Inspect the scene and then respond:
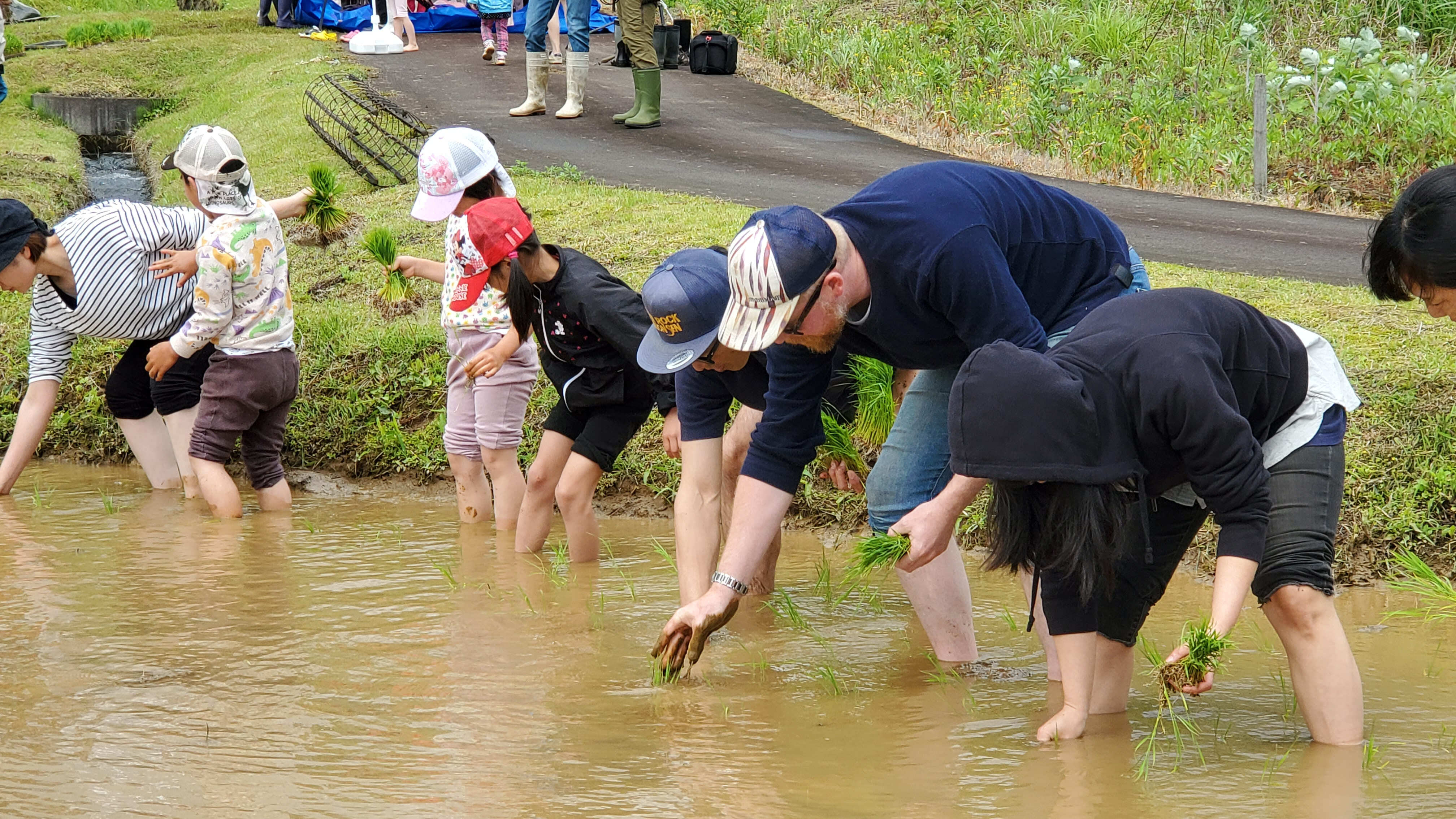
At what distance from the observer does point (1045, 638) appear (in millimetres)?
3738

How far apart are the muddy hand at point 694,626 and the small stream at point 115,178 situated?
9752mm

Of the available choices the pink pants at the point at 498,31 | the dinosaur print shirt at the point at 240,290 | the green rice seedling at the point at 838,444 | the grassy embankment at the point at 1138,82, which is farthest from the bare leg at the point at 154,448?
the pink pants at the point at 498,31

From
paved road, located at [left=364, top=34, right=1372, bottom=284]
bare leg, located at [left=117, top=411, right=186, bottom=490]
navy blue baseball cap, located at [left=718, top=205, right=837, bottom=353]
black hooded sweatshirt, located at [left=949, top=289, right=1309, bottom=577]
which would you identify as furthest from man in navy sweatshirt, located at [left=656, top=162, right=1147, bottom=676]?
paved road, located at [left=364, top=34, right=1372, bottom=284]

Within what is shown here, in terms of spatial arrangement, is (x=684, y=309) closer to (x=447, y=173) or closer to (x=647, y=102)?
(x=447, y=173)

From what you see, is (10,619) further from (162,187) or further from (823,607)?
(162,187)

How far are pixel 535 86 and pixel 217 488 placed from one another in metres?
9.16

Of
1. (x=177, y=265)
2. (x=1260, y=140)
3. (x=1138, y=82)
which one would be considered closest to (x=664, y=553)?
(x=177, y=265)

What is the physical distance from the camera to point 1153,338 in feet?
9.08

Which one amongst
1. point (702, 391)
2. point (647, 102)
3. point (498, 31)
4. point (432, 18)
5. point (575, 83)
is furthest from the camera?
point (432, 18)

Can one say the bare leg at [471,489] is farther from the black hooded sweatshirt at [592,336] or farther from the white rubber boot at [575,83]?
the white rubber boot at [575,83]

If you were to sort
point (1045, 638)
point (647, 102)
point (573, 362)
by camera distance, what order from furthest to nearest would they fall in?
point (647, 102), point (573, 362), point (1045, 638)

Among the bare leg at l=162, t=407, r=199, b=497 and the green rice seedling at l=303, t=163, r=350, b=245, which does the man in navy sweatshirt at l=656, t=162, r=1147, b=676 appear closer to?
the bare leg at l=162, t=407, r=199, b=497

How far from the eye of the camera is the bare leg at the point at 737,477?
4.51 metres

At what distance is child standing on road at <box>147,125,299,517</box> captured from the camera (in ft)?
18.2
